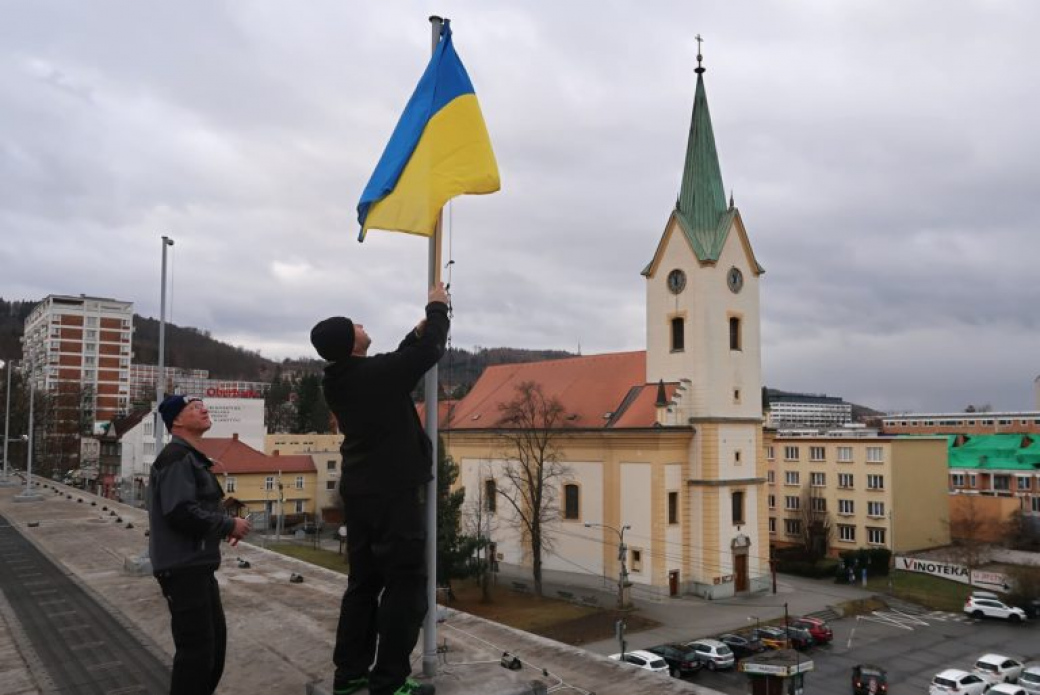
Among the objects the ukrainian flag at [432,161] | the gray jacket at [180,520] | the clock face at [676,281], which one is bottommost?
the gray jacket at [180,520]

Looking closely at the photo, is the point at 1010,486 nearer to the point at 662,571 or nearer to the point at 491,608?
the point at 662,571

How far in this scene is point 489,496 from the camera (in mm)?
41062

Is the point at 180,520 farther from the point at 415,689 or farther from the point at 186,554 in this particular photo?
the point at 415,689

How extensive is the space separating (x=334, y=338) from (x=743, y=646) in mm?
25419

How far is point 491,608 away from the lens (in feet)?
101

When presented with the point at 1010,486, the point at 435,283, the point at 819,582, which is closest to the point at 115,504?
the point at 435,283

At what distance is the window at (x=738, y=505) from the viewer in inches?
1340

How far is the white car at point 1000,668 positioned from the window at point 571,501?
1714 cm

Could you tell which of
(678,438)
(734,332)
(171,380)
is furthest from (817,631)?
(171,380)

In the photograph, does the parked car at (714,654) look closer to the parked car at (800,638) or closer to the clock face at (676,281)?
the parked car at (800,638)

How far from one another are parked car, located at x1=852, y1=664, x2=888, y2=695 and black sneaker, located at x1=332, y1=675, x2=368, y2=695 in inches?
863

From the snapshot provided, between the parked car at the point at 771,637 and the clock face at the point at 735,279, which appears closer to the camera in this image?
the parked car at the point at 771,637

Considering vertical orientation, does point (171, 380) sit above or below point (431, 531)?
above

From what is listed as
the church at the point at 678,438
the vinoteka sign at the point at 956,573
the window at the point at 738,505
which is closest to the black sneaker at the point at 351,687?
the church at the point at 678,438
